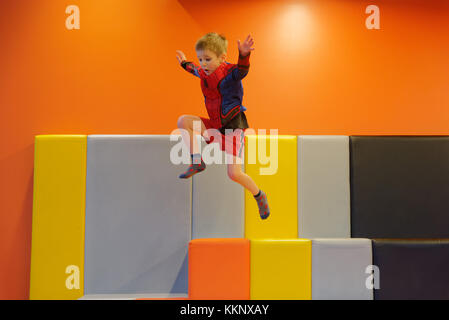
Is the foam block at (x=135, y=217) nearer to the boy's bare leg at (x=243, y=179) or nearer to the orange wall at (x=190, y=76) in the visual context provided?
the orange wall at (x=190, y=76)

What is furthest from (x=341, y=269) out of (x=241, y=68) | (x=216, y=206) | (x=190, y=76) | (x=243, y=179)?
(x=190, y=76)

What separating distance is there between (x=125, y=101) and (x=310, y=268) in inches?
69.1

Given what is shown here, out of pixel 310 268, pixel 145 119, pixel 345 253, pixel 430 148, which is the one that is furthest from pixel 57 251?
pixel 430 148

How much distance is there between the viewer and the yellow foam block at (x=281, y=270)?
2510mm

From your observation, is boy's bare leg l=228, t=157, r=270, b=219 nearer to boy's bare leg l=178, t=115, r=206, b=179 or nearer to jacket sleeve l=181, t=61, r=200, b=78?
boy's bare leg l=178, t=115, r=206, b=179

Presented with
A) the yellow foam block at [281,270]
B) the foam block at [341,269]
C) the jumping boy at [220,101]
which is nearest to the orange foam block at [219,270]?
the yellow foam block at [281,270]

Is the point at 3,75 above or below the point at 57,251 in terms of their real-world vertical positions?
above

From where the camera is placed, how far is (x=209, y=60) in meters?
1.90

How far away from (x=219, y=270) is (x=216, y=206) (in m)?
0.45

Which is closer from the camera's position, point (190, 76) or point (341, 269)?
point (341, 269)

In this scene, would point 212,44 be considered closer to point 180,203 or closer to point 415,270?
point 180,203
